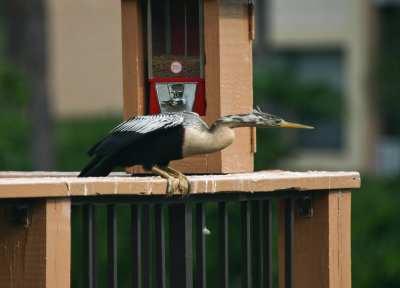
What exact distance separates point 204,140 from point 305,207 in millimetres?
571

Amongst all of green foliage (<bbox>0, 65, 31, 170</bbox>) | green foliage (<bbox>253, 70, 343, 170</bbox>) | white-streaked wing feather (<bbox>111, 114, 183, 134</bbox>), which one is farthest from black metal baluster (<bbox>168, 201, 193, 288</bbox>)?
green foliage (<bbox>253, 70, 343, 170</bbox>)

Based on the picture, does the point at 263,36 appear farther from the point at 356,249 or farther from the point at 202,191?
the point at 202,191

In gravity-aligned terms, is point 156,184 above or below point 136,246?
above

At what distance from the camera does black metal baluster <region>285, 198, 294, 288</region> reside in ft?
16.0

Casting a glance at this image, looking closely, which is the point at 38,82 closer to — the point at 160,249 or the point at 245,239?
the point at 245,239

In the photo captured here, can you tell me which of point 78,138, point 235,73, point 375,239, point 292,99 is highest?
point 235,73

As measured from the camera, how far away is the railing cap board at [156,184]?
13.6 ft

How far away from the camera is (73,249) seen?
10.4 meters

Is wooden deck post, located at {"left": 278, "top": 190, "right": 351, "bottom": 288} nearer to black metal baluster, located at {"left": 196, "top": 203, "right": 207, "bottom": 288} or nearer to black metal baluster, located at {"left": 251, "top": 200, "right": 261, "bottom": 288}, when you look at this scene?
black metal baluster, located at {"left": 251, "top": 200, "right": 261, "bottom": 288}

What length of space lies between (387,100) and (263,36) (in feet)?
14.9

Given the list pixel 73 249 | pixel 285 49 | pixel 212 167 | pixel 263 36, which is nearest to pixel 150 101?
pixel 212 167

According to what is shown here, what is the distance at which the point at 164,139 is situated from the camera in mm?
4785

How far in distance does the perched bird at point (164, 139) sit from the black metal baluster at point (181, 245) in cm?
17

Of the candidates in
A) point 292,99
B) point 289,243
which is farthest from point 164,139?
point 292,99
